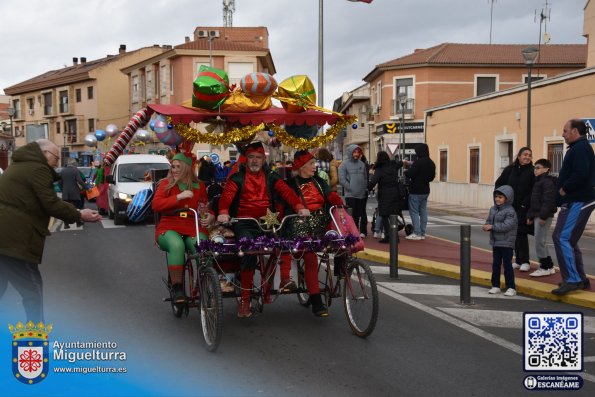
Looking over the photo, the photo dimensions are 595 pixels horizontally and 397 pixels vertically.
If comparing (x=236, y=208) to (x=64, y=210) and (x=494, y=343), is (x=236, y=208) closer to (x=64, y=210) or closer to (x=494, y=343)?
(x=64, y=210)

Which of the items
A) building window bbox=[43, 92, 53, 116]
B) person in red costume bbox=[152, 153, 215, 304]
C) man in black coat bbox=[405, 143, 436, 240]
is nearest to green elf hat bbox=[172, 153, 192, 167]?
person in red costume bbox=[152, 153, 215, 304]

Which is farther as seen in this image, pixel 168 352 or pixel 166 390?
pixel 168 352

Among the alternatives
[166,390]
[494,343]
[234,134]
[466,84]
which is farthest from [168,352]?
[466,84]

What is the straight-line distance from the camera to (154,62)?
5425 cm

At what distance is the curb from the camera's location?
777 centimetres

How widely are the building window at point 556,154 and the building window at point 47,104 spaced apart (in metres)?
59.6

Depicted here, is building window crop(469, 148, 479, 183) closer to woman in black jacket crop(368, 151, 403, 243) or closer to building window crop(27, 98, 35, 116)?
woman in black jacket crop(368, 151, 403, 243)

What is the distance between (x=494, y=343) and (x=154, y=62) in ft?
169

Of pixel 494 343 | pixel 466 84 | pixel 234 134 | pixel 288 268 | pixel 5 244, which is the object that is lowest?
pixel 494 343

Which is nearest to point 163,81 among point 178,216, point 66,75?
point 66,75

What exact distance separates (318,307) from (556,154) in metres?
18.4

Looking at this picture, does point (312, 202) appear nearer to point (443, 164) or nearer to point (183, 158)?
point (183, 158)

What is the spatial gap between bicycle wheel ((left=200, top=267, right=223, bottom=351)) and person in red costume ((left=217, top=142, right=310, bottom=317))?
45cm

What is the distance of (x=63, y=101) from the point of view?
6900cm
